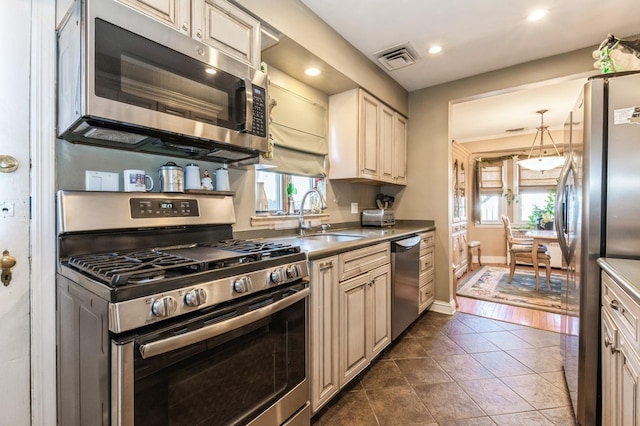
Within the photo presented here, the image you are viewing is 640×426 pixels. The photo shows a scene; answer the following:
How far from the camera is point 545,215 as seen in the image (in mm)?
5516

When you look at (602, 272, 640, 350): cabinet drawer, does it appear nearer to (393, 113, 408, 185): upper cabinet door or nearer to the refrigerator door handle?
the refrigerator door handle

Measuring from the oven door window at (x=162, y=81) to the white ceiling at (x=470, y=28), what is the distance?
1.05 m

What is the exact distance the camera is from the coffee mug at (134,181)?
4.57 feet

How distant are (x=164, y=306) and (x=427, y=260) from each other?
8.86ft

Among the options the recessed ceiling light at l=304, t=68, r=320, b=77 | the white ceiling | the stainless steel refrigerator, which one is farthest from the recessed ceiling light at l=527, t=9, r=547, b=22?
the recessed ceiling light at l=304, t=68, r=320, b=77

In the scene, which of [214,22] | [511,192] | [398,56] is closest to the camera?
[214,22]

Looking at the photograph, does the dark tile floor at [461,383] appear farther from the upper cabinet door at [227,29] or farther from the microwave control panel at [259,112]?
the upper cabinet door at [227,29]

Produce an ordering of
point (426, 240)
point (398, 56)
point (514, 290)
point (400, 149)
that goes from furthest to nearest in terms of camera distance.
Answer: point (514, 290), point (400, 149), point (426, 240), point (398, 56)

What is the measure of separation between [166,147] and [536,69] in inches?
125

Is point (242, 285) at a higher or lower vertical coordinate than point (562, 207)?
lower

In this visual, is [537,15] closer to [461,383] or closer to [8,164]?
[461,383]

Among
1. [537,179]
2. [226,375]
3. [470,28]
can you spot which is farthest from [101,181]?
[537,179]

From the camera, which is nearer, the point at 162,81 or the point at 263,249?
the point at 162,81

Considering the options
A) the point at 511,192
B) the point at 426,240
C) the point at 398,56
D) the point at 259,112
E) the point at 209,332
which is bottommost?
the point at 209,332
